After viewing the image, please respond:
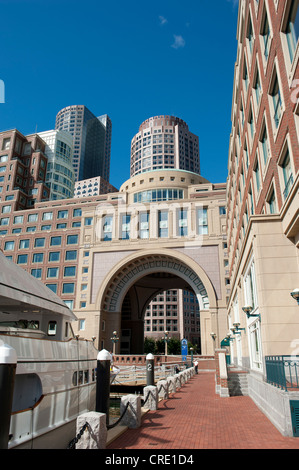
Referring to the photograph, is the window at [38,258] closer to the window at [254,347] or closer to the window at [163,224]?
the window at [163,224]

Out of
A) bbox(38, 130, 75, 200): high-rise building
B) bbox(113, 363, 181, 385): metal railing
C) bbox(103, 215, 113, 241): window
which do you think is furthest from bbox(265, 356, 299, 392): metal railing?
bbox(38, 130, 75, 200): high-rise building

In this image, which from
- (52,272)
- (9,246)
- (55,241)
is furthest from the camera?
(9,246)

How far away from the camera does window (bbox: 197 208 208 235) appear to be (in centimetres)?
5347

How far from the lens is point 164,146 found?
6678 inches

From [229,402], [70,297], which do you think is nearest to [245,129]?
[229,402]

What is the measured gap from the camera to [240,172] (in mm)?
29266

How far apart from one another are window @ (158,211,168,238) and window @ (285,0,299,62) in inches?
1614

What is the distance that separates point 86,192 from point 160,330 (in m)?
89.4

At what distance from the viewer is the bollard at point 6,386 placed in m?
4.86

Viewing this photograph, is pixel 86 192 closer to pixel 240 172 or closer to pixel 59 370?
pixel 240 172

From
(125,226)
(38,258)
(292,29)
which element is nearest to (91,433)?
(292,29)

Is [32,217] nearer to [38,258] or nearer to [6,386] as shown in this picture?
[38,258]

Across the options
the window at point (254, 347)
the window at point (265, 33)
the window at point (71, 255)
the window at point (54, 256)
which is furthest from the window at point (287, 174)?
the window at point (54, 256)

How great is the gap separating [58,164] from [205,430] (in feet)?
363
